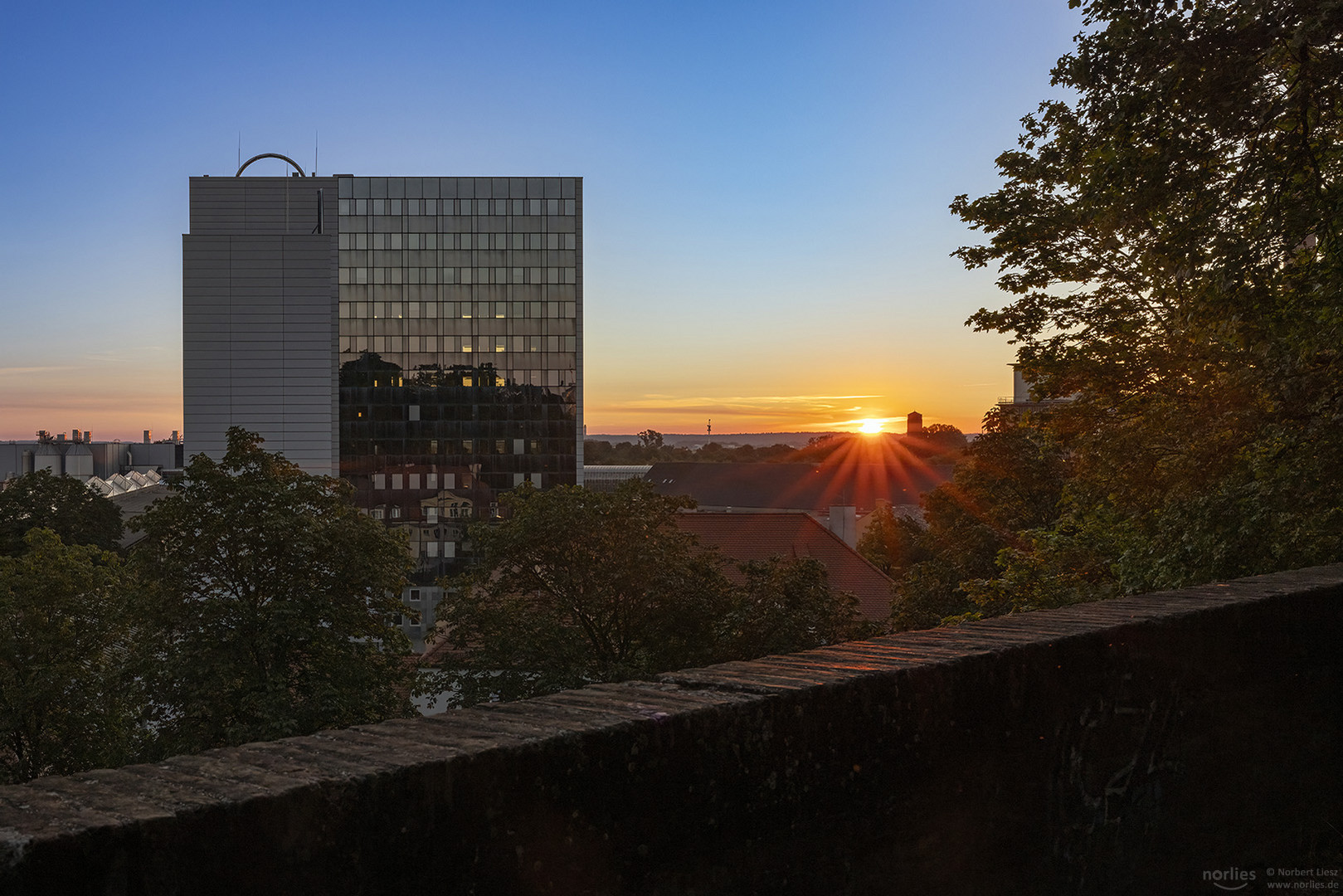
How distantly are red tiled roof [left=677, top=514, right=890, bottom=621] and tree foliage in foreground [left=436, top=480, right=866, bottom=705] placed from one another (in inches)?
352

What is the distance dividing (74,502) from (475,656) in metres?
34.4

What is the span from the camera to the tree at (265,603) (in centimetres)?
1647

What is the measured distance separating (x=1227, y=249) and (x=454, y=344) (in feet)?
218

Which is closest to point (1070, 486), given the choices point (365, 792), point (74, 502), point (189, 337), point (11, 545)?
point (365, 792)

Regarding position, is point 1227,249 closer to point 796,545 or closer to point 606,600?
point 606,600

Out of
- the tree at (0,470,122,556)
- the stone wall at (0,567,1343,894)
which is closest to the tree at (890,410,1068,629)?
the stone wall at (0,567,1343,894)

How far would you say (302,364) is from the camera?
228 ft

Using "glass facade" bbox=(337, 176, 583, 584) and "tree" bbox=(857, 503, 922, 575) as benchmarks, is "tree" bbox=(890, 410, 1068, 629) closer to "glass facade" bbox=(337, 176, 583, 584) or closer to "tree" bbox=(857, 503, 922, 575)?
"tree" bbox=(857, 503, 922, 575)

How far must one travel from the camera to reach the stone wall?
85.7 inches

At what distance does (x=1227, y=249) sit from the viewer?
27.3 ft

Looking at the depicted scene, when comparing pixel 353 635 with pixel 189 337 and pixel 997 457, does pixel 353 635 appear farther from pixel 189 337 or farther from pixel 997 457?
pixel 189 337

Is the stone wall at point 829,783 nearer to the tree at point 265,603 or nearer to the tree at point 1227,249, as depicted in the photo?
the tree at point 1227,249

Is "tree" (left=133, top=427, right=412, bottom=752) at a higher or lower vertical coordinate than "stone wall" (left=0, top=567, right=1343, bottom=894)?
lower

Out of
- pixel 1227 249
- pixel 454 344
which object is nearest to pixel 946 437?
pixel 454 344
